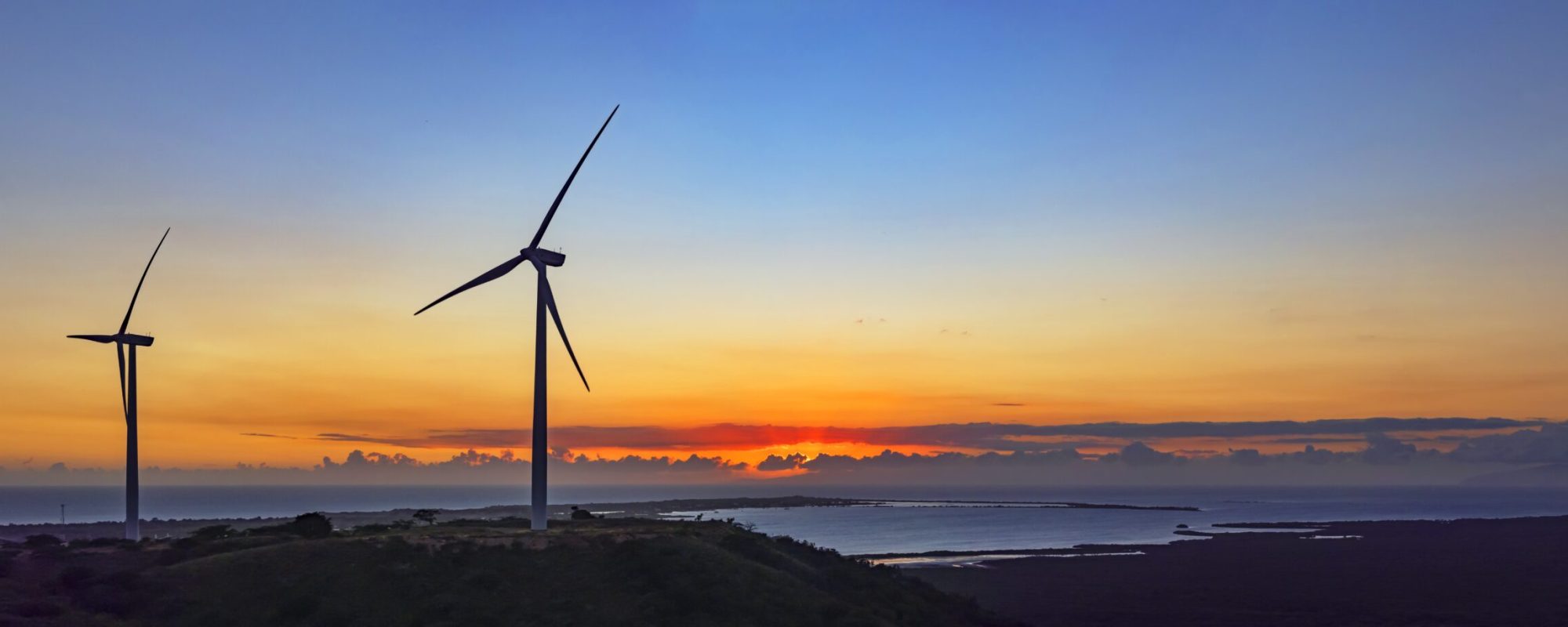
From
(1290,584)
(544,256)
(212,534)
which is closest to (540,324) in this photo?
(544,256)

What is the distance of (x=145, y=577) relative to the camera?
159ft

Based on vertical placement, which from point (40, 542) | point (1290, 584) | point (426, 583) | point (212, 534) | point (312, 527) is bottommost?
point (1290, 584)

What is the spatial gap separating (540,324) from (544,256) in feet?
14.1

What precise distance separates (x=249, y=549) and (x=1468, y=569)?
101 meters

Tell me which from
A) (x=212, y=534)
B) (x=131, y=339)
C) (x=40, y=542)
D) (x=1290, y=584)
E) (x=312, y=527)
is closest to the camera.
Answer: (x=212, y=534)

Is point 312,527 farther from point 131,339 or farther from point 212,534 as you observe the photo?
point 131,339

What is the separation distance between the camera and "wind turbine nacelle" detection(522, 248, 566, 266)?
62.0 m

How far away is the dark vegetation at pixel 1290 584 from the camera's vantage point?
2832 inches

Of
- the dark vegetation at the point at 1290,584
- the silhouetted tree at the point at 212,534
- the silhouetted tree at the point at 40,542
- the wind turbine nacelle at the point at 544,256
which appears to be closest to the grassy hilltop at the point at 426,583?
the silhouetted tree at the point at 212,534

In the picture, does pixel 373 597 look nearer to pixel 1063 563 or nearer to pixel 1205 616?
pixel 1205 616

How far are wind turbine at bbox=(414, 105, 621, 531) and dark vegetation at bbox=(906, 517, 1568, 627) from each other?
32079 millimetres

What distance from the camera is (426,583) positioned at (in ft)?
165

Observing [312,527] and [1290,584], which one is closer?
[312,527]

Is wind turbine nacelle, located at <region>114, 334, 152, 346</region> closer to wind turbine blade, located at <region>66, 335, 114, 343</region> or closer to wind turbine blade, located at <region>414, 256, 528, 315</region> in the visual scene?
wind turbine blade, located at <region>66, 335, 114, 343</region>
